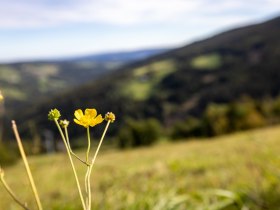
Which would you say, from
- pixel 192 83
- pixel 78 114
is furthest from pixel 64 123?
pixel 192 83

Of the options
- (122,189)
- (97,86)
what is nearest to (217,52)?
(97,86)

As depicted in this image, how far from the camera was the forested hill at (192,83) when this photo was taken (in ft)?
392

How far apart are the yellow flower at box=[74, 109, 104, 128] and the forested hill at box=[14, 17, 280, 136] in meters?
101

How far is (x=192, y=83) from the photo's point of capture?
136750mm

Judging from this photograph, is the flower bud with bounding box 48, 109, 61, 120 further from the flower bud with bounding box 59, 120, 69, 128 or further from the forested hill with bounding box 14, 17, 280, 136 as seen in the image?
the forested hill with bounding box 14, 17, 280, 136

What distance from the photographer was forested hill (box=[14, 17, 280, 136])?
119438mm

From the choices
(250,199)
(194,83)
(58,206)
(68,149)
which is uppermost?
(68,149)

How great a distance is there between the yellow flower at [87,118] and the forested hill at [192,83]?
100782mm

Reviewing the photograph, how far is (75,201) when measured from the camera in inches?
99.7

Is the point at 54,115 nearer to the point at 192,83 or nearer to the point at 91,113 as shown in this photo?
the point at 91,113

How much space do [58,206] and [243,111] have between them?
164 feet

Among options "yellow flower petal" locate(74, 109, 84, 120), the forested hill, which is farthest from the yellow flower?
the forested hill

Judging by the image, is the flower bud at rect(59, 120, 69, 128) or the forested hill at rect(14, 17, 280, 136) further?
the forested hill at rect(14, 17, 280, 136)

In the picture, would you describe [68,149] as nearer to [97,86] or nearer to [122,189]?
[122,189]
